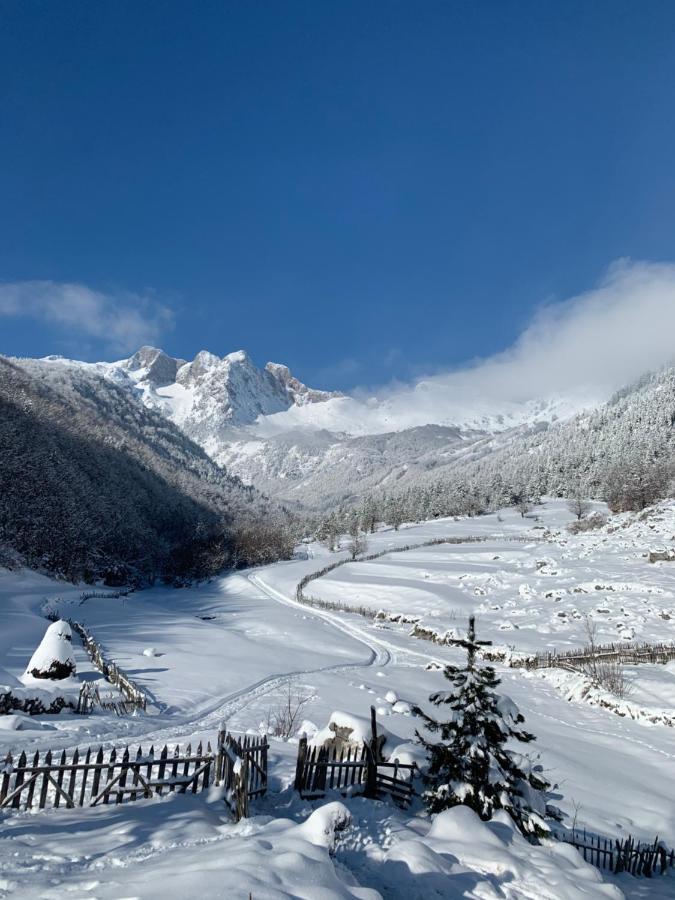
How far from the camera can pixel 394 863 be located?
7371mm

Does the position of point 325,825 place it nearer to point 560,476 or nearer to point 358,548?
point 358,548

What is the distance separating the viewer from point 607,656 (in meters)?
32.0

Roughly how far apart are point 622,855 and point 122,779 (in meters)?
11.1

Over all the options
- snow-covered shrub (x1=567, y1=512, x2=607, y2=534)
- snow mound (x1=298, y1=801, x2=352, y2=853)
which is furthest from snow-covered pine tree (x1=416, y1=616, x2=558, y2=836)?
snow-covered shrub (x1=567, y1=512, x2=607, y2=534)

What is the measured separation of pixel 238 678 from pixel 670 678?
76.0ft

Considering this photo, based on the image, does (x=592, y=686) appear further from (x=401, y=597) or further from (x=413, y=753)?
(x=401, y=597)

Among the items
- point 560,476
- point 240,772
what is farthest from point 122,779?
point 560,476

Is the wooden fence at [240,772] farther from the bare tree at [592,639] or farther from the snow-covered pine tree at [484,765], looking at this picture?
the bare tree at [592,639]

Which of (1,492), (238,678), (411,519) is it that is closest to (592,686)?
(238,678)

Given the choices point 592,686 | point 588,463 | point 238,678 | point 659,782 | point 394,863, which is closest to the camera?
point 394,863

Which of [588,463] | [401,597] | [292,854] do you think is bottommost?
[401,597]

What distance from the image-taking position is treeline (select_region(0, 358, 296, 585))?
249 ft

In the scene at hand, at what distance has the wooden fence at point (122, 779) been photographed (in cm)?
866

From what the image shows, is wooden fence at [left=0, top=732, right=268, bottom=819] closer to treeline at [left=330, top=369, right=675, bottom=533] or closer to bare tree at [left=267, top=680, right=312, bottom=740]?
bare tree at [left=267, top=680, right=312, bottom=740]
